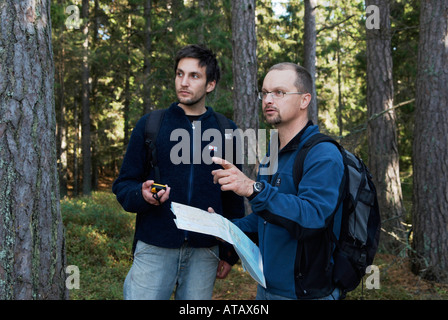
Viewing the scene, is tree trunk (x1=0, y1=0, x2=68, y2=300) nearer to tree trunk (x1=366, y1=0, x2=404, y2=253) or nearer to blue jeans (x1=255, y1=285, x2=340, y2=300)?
blue jeans (x1=255, y1=285, x2=340, y2=300)

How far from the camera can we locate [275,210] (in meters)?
2.07

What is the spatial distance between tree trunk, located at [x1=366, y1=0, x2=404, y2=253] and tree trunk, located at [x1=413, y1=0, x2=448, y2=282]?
3.06m

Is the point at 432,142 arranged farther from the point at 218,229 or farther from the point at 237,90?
the point at 218,229

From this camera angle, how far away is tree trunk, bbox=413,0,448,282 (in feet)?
21.3

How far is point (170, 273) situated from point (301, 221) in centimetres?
133

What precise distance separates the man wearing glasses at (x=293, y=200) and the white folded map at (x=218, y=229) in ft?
0.64

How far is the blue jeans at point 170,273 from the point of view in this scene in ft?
9.28

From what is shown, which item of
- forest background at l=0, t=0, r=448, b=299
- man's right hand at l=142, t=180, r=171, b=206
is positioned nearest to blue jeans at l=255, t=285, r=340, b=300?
man's right hand at l=142, t=180, r=171, b=206

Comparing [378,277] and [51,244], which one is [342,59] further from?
[51,244]

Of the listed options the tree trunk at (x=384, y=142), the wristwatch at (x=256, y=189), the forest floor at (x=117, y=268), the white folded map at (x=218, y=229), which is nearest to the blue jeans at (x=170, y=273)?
the white folded map at (x=218, y=229)

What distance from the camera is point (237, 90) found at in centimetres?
832

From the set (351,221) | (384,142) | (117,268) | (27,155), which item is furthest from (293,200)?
(384,142)

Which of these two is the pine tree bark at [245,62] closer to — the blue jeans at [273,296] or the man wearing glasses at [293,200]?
the man wearing glasses at [293,200]

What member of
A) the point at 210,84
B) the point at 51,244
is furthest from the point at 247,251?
the point at 51,244
